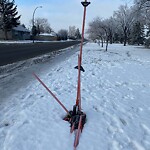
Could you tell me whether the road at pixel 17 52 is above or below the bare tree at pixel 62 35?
above

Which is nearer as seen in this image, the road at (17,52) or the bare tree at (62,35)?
the road at (17,52)

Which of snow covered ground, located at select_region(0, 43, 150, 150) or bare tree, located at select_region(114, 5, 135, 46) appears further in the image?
bare tree, located at select_region(114, 5, 135, 46)

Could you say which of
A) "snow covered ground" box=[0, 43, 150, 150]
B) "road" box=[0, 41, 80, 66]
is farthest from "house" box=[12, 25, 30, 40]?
"snow covered ground" box=[0, 43, 150, 150]

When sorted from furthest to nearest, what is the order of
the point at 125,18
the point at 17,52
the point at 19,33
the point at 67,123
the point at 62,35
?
the point at 62,35
the point at 19,33
the point at 125,18
the point at 17,52
the point at 67,123

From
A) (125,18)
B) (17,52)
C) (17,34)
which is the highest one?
(125,18)

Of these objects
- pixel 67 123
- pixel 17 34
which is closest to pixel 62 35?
pixel 17 34

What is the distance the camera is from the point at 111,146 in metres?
3.62

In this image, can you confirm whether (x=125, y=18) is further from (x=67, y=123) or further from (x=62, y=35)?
(x=62, y=35)

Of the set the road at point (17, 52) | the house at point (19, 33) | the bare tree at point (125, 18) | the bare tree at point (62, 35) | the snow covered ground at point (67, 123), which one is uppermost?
the bare tree at point (125, 18)

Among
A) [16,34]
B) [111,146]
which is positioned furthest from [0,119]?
[16,34]

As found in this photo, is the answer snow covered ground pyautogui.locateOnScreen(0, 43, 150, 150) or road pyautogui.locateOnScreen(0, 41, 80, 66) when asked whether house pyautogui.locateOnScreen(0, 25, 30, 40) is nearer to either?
road pyautogui.locateOnScreen(0, 41, 80, 66)

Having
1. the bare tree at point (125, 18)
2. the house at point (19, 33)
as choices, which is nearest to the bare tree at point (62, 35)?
the house at point (19, 33)

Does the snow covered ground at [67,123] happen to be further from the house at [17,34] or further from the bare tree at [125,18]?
the house at [17,34]

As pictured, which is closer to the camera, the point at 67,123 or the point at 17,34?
the point at 67,123
